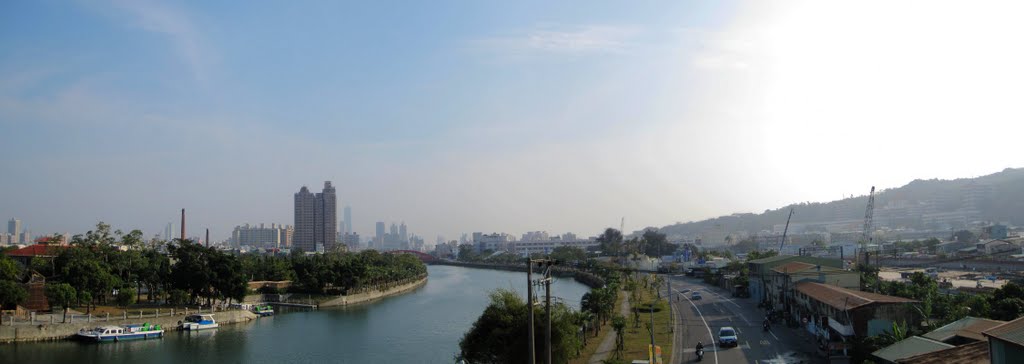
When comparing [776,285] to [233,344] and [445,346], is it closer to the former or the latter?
[445,346]

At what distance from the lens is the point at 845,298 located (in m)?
19.6

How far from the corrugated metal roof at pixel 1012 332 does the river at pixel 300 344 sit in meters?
15.5

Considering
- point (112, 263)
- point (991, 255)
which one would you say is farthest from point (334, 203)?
point (991, 255)

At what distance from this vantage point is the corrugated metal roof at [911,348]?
12641mm

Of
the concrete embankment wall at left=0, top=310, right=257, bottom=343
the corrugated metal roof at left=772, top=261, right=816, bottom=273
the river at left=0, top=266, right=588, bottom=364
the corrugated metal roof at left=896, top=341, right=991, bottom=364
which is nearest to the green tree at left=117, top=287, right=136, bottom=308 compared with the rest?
the concrete embankment wall at left=0, top=310, right=257, bottom=343

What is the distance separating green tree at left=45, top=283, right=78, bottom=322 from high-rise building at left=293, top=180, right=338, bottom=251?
109953 mm

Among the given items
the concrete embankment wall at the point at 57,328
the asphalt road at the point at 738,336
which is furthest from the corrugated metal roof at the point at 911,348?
the concrete embankment wall at the point at 57,328

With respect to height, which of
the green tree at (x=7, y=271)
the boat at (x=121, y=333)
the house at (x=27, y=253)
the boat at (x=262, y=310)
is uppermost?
the house at (x=27, y=253)

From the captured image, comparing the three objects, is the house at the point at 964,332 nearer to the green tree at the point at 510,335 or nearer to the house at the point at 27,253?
the green tree at the point at 510,335

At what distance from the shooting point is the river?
21875 mm

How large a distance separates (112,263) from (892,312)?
35252 mm

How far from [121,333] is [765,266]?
93.3ft

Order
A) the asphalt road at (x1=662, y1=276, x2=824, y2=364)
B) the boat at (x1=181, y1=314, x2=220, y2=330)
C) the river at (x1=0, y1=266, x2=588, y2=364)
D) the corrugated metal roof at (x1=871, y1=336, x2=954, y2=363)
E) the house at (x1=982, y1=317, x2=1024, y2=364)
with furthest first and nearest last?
1. the boat at (x1=181, y1=314, x2=220, y2=330)
2. the river at (x1=0, y1=266, x2=588, y2=364)
3. the asphalt road at (x1=662, y1=276, x2=824, y2=364)
4. the corrugated metal roof at (x1=871, y1=336, x2=954, y2=363)
5. the house at (x1=982, y1=317, x2=1024, y2=364)

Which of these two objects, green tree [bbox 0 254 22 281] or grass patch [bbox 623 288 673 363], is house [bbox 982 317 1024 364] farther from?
green tree [bbox 0 254 22 281]
